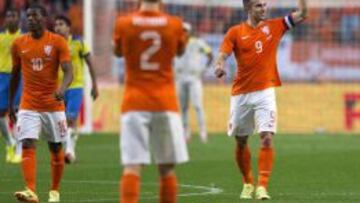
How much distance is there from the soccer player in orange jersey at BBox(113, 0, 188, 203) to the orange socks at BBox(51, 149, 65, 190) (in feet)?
12.2

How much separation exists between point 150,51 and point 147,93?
1.28 feet

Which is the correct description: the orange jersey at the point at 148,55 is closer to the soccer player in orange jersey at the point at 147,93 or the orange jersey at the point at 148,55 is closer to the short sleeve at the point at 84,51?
the soccer player in orange jersey at the point at 147,93

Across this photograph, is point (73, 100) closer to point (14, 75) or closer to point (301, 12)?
point (14, 75)

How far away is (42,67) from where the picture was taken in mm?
14648

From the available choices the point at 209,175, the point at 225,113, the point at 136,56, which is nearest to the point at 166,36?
the point at 136,56

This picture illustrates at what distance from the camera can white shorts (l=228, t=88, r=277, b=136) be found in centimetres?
1540

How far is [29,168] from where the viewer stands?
1430 centimetres

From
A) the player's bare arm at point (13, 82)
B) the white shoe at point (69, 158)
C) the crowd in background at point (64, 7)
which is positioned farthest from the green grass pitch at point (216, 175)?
the crowd in background at point (64, 7)

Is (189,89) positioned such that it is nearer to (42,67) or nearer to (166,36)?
(42,67)

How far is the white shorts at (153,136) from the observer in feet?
36.8

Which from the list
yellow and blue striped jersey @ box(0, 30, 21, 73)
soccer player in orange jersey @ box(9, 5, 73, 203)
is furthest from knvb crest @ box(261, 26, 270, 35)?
yellow and blue striped jersey @ box(0, 30, 21, 73)

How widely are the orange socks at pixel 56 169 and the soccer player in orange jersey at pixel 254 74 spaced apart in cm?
230

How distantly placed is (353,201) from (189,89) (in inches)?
602

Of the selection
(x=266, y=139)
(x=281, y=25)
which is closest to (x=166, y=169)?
(x=266, y=139)
